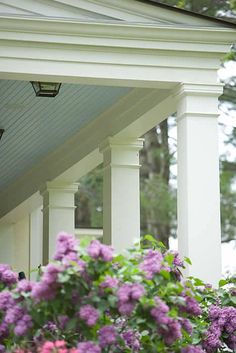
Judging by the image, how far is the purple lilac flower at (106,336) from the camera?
6719mm

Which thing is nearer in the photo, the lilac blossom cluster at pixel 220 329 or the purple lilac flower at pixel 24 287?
the purple lilac flower at pixel 24 287

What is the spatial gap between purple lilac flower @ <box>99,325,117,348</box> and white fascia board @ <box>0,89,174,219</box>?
4.37 meters

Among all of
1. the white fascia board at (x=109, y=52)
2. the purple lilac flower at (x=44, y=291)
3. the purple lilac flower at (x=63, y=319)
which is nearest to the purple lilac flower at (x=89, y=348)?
the purple lilac flower at (x=63, y=319)

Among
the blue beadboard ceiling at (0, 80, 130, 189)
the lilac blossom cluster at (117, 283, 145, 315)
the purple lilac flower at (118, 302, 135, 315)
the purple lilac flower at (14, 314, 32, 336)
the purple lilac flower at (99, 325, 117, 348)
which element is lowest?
the purple lilac flower at (99, 325, 117, 348)

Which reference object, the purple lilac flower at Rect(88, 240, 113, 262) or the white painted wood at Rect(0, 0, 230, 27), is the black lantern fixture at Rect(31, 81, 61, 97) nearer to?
the white painted wood at Rect(0, 0, 230, 27)

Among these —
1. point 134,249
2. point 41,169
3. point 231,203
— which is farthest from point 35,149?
point 231,203

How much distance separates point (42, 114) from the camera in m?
13.3

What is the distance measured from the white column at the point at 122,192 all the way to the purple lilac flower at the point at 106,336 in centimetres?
559

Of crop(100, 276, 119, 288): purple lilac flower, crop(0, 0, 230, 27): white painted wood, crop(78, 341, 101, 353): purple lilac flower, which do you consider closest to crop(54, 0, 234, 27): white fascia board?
crop(0, 0, 230, 27): white painted wood

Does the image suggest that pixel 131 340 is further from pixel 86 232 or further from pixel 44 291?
pixel 86 232

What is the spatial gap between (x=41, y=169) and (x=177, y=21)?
6.55 metres

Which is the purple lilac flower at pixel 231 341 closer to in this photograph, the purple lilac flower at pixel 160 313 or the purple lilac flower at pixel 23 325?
the purple lilac flower at pixel 160 313

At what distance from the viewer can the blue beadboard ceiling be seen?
39.8 feet

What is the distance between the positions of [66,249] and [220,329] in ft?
8.16
